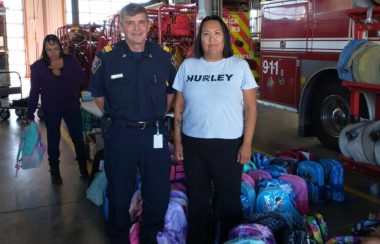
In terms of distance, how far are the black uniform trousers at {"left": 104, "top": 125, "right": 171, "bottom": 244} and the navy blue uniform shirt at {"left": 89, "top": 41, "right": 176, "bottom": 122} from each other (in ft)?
0.39

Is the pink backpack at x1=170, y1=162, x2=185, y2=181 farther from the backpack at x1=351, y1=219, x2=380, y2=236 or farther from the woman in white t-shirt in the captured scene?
the backpack at x1=351, y1=219, x2=380, y2=236

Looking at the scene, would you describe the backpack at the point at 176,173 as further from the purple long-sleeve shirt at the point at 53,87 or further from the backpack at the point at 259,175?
the purple long-sleeve shirt at the point at 53,87

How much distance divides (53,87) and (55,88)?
0.02 meters

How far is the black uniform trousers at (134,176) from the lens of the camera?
276 cm

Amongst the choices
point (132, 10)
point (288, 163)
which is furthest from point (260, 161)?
point (132, 10)

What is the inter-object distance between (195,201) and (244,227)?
50 cm

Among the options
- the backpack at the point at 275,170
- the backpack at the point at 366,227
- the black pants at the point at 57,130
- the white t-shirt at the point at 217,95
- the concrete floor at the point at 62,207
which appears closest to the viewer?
the backpack at the point at 366,227

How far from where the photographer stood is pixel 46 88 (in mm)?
4426

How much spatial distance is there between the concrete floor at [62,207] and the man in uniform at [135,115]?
28.5 inches

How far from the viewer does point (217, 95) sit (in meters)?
2.52

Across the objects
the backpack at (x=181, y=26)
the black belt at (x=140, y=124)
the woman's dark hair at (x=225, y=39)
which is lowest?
the black belt at (x=140, y=124)

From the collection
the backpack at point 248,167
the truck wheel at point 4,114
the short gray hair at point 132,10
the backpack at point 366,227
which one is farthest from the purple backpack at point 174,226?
the truck wheel at point 4,114

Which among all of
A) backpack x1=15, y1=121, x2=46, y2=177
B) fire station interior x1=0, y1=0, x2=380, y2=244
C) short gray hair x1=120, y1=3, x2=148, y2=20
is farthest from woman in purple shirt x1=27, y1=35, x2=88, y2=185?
short gray hair x1=120, y1=3, x2=148, y2=20

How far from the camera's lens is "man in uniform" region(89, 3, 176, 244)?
2691 mm
